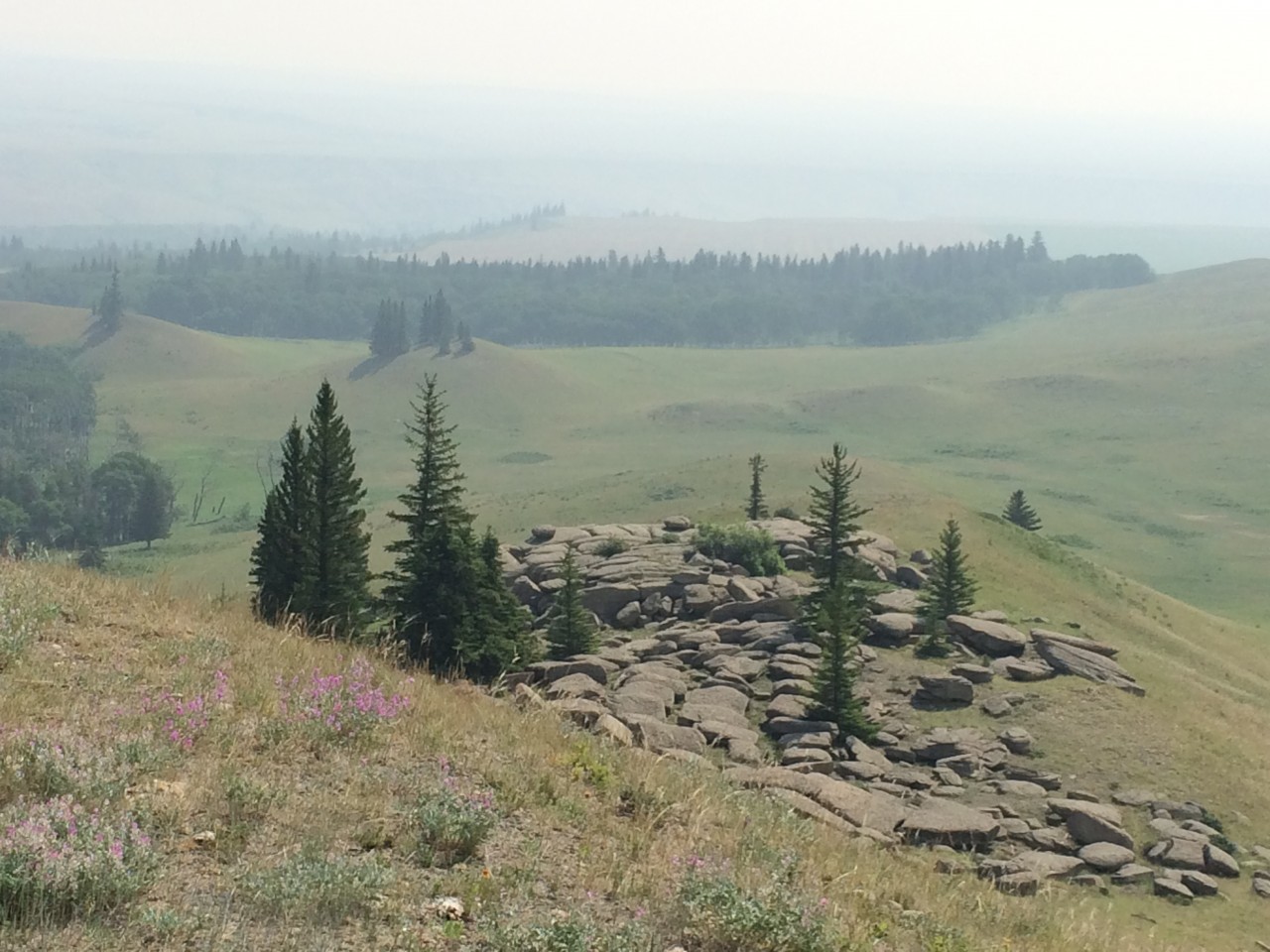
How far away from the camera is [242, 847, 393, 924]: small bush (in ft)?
24.6

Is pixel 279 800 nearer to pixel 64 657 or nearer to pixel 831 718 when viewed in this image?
pixel 64 657

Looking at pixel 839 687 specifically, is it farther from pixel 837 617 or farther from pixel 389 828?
pixel 389 828

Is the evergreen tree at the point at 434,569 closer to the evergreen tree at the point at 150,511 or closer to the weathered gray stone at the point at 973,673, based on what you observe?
the weathered gray stone at the point at 973,673

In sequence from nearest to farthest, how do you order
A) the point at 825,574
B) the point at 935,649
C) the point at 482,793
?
1. the point at 482,793
2. the point at 935,649
3. the point at 825,574

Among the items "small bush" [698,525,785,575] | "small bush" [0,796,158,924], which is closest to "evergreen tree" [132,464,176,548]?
"small bush" [698,525,785,575]

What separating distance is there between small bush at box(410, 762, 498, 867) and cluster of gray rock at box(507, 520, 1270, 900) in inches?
230

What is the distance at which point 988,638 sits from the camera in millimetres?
33125

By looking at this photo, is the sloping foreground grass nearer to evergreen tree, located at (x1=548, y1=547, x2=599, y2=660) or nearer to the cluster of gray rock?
the cluster of gray rock

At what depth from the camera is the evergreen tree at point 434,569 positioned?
25281mm

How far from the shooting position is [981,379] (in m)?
184

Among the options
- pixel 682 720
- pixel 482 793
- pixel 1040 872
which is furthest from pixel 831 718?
pixel 482 793

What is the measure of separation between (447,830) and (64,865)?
9.09 ft

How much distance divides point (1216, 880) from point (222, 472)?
14172 centimetres

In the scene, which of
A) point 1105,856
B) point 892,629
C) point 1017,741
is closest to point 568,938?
point 1105,856
